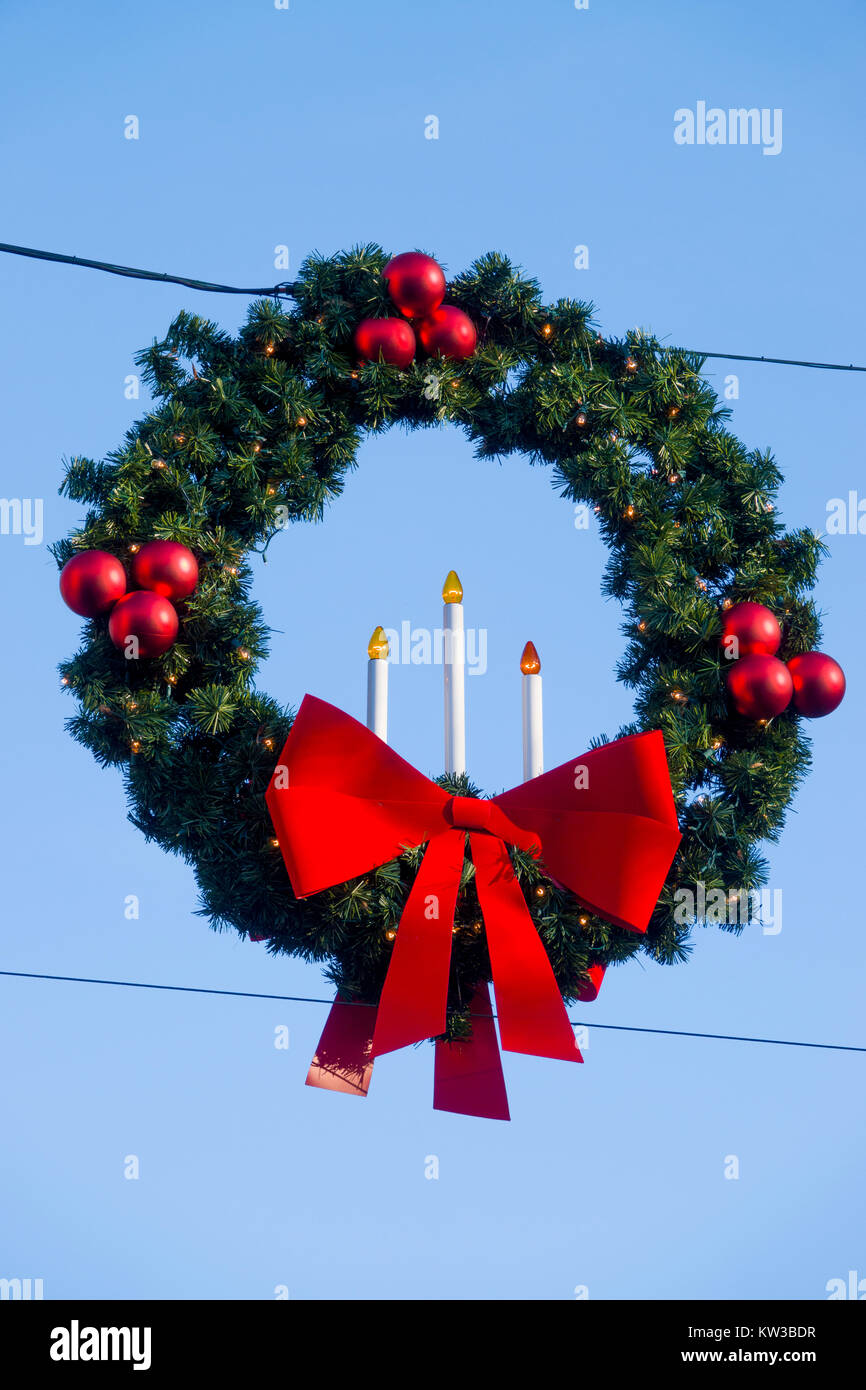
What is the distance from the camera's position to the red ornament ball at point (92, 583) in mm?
1979

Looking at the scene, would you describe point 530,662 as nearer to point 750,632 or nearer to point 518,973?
point 750,632

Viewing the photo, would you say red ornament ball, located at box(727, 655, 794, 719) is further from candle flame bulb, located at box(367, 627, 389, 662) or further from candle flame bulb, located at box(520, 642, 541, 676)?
candle flame bulb, located at box(367, 627, 389, 662)

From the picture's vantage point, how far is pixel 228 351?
7.45 ft

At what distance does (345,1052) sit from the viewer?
1.98 m

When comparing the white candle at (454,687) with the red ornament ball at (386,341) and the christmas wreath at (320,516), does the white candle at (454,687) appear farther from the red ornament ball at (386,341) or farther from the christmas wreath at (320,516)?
the red ornament ball at (386,341)

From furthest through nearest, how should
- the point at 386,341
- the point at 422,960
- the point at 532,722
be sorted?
the point at 386,341 → the point at 532,722 → the point at 422,960

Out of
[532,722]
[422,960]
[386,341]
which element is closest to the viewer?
[422,960]

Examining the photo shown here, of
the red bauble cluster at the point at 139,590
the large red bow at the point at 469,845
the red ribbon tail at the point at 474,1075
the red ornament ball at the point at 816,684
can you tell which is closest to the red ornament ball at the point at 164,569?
the red bauble cluster at the point at 139,590

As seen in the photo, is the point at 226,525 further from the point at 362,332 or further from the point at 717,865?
the point at 717,865

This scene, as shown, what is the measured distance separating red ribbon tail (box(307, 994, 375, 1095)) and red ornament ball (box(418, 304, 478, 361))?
0.99 m

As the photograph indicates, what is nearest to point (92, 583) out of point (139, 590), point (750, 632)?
point (139, 590)

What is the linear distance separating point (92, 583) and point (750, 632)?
3.09 ft

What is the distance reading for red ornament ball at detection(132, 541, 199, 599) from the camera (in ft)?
6.57

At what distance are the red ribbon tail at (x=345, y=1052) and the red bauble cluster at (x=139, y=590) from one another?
1.83 ft
